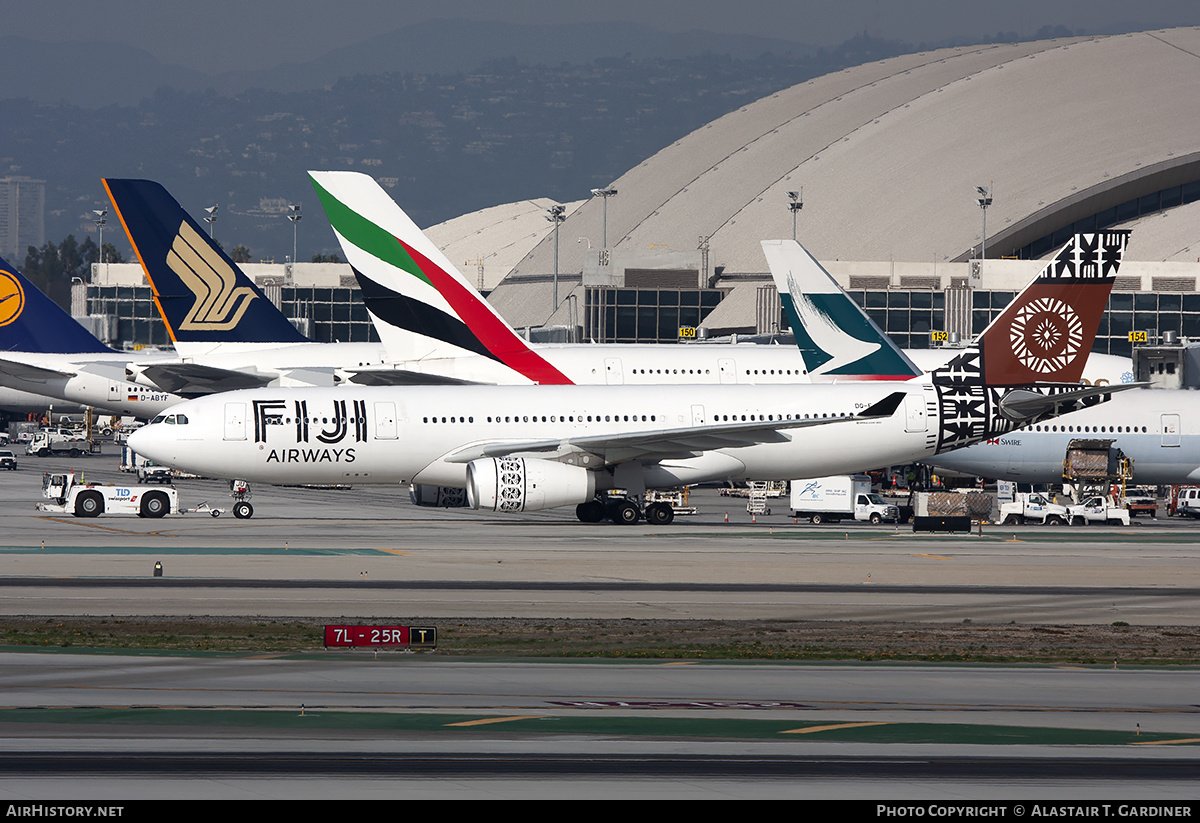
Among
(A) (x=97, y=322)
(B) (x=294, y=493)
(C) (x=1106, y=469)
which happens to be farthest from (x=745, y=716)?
(A) (x=97, y=322)

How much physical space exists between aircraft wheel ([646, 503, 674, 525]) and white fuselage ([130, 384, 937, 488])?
114 centimetres

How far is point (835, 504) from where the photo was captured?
177ft

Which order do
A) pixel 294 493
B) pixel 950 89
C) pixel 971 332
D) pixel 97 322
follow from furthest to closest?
pixel 97 322
pixel 950 89
pixel 971 332
pixel 294 493

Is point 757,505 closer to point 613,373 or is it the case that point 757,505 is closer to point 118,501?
point 613,373

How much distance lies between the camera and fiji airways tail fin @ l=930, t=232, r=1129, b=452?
4650 centimetres

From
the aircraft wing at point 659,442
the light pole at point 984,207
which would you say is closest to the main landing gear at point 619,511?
the aircraft wing at point 659,442

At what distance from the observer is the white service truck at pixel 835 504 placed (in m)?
54.1

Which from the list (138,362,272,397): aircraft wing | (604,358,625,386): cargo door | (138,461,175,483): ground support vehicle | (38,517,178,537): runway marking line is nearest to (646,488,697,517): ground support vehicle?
(604,358,625,386): cargo door

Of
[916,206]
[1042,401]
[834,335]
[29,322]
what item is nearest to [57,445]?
[29,322]

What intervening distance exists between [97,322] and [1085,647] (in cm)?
12915

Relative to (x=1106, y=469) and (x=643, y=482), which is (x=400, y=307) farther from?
(x=1106, y=469)

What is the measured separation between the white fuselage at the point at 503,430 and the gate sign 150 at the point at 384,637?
20.7 m

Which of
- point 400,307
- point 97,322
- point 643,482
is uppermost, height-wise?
point 97,322
